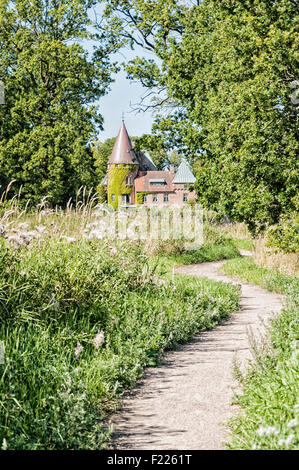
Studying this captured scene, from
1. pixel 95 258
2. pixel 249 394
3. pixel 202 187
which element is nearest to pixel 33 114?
pixel 202 187

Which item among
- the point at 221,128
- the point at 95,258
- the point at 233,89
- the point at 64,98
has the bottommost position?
the point at 95,258

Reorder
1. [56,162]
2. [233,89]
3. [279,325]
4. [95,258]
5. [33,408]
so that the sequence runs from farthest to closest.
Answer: [56,162] → [233,89] → [95,258] → [279,325] → [33,408]

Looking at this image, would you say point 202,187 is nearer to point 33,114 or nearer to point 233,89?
point 233,89

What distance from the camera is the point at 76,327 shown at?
4.92 m

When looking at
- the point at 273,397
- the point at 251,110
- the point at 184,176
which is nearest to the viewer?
the point at 273,397

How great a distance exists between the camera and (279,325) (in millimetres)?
5098

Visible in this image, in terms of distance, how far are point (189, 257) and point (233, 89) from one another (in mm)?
5194

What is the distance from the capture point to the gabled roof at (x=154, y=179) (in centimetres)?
4869

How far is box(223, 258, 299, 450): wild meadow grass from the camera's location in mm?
2753

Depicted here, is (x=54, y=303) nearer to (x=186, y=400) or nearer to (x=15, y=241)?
(x=15, y=241)

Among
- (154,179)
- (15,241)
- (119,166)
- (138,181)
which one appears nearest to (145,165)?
(154,179)

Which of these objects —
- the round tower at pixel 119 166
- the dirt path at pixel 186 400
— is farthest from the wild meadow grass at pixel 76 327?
the round tower at pixel 119 166

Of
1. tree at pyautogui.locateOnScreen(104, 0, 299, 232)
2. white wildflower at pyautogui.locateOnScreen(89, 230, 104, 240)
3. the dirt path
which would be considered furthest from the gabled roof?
the dirt path

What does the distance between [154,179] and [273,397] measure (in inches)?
1850
